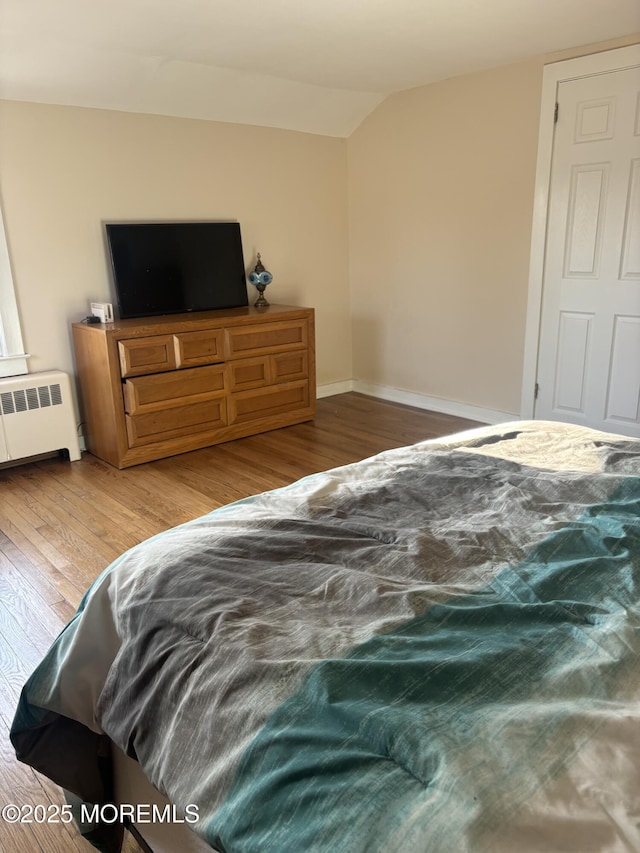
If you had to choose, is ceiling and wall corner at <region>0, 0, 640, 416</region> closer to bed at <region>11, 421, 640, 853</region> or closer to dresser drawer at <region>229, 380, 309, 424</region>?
dresser drawer at <region>229, 380, 309, 424</region>

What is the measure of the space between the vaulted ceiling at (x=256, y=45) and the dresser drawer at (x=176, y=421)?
5.94 feet

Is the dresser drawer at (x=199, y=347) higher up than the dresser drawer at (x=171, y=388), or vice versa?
the dresser drawer at (x=199, y=347)

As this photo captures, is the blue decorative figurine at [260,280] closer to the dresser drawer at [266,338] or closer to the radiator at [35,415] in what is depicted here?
the dresser drawer at [266,338]

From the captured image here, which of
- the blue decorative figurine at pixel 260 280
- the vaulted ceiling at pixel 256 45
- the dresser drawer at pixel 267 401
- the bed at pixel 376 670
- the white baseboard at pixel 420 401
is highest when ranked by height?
the vaulted ceiling at pixel 256 45

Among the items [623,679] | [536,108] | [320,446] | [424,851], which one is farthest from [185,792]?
[536,108]

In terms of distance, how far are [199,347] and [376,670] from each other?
3198 millimetres

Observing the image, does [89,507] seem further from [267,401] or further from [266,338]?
[266,338]

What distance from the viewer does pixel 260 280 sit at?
14.9 feet

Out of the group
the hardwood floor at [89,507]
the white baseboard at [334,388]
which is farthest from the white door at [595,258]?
the white baseboard at [334,388]

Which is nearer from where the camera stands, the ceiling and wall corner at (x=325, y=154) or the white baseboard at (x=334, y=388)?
the ceiling and wall corner at (x=325, y=154)

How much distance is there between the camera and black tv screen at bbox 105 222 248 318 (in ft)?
13.0

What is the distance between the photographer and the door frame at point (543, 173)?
3.46 metres

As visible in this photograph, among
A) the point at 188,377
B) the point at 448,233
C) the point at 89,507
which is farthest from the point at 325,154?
the point at 89,507

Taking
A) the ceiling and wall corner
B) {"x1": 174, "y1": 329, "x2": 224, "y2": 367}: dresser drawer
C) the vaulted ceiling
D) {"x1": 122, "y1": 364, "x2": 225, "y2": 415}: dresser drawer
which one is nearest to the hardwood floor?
{"x1": 122, "y1": 364, "x2": 225, "y2": 415}: dresser drawer
